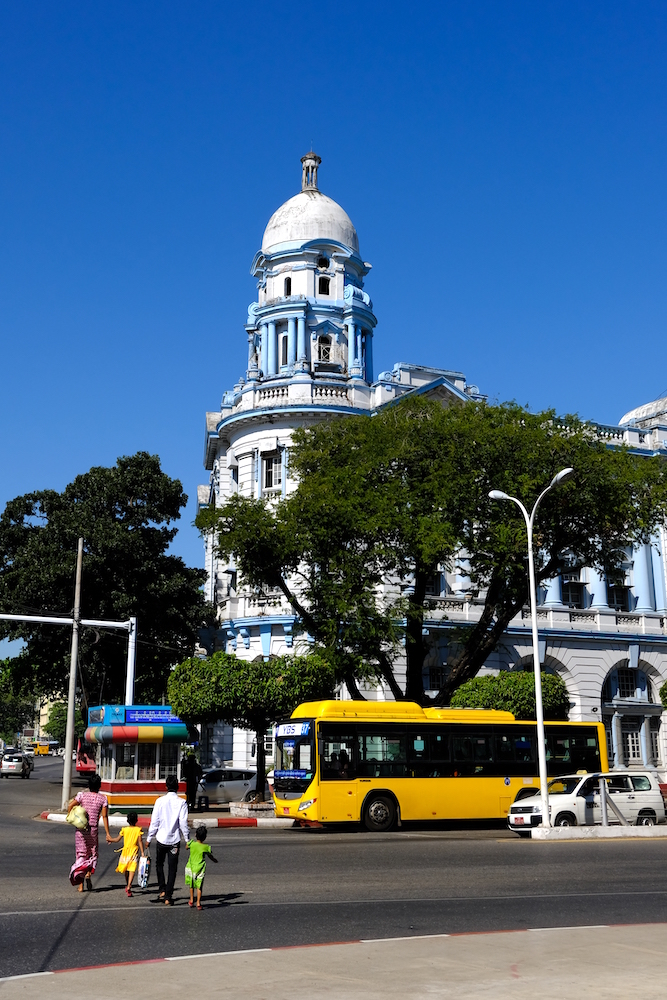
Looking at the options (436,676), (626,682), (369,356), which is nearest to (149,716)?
(436,676)

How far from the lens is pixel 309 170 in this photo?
5453 centimetres

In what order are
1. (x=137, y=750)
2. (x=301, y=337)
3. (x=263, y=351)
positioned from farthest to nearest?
1. (x=263, y=351)
2. (x=301, y=337)
3. (x=137, y=750)

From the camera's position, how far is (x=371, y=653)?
32875 mm

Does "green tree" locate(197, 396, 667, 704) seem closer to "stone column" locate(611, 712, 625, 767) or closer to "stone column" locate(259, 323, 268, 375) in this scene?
"stone column" locate(259, 323, 268, 375)

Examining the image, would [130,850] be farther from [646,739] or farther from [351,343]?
[646,739]

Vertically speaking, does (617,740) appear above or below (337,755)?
above

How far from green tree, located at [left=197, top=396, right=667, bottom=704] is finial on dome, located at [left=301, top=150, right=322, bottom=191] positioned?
79.5 feet

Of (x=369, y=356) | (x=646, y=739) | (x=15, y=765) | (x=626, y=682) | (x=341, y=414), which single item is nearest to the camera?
(x=341, y=414)

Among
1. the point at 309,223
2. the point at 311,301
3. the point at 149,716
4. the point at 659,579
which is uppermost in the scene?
the point at 309,223

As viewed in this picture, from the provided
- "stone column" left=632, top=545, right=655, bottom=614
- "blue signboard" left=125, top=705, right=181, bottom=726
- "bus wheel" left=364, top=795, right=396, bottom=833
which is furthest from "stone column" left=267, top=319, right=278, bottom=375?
"bus wheel" left=364, top=795, right=396, bottom=833

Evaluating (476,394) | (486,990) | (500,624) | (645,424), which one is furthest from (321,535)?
(645,424)

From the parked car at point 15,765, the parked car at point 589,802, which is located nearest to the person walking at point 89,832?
the parked car at point 589,802

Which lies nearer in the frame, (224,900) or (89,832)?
(224,900)

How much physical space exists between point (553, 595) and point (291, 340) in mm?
17257
